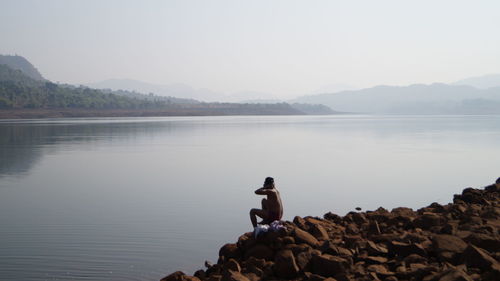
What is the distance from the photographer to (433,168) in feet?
71.1

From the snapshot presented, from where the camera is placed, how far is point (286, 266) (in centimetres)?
646

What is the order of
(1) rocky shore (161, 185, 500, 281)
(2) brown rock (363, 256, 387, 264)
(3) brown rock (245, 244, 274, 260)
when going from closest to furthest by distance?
(1) rocky shore (161, 185, 500, 281) < (2) brown rock (363, 256, 387, 264) < (3) brown rock (245, 244, 274, 260)

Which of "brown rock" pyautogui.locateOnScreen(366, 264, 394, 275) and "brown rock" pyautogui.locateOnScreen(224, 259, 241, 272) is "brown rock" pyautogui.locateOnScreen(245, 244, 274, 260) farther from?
"brown rock" pyautogui.locateOnScreen(366, 264, 394, 275)

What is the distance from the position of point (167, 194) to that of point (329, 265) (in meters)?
10.1

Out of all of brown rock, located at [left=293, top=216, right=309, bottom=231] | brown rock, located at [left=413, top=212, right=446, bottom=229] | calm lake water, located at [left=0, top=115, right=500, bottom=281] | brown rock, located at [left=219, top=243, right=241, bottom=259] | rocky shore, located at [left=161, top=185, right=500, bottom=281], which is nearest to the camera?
rocky shore, located at [left=161, top=185, right=500, bottom=281]

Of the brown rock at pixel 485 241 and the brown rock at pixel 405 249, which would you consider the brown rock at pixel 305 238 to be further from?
the brown rock at pixel 485 241

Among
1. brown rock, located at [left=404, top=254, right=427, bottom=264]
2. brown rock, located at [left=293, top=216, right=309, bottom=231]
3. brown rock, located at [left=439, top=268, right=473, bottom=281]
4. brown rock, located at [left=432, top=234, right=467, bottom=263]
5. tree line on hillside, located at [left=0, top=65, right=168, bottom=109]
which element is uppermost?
tree line on hillside, located at [left=0, top=65, right=168, bottom=109]

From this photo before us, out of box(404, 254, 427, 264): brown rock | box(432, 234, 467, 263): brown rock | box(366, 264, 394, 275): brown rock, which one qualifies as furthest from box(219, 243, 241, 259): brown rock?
box(432, 234, 467, 263): brown rock

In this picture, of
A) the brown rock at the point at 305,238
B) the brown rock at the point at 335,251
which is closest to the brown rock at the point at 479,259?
the brown rock at the point at 335,251

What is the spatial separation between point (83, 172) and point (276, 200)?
15083 mm

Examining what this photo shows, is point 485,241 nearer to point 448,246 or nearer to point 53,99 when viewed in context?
point 448,246

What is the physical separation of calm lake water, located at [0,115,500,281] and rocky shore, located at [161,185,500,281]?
186 cm

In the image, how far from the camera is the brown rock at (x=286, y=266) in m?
6.41

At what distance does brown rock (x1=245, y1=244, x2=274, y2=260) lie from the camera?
730 centimetres
